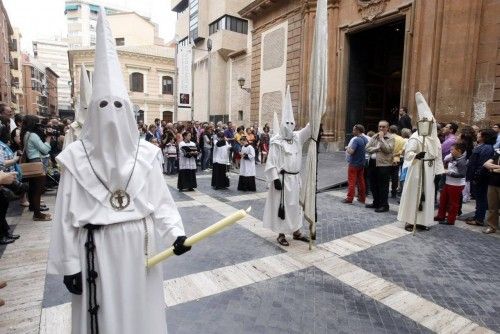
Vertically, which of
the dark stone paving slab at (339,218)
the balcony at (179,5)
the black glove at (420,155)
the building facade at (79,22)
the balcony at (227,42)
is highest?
the building facade at (79,22)

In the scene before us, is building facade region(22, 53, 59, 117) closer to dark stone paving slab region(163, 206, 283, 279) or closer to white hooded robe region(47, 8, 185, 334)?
dark stone paving slab region(163, 206, 283, 279)

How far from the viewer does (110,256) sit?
82.4 inches

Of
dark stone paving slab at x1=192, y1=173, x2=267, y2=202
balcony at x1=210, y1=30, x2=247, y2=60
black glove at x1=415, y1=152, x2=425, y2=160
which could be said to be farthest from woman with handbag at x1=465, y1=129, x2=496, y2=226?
balcony at x1=210, y1=30, x2=247, y2=60

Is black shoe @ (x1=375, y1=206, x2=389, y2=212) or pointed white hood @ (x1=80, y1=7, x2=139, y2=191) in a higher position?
pointed white hood @ (x1=80, y1=7, x2=139, y2=191)

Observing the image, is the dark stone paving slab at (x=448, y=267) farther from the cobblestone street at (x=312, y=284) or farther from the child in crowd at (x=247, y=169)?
the child in crowd at (x=247, y=169)

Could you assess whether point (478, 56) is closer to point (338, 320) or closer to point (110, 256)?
point (338, 320)

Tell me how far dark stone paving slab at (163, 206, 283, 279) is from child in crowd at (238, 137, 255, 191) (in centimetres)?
343

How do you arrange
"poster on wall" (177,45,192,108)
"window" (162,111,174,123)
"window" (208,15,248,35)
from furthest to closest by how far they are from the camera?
1. "window" (162,111,174,123)
2. "window" (208,15,248,35)
3. "poster on wall" (177,45,192,108)

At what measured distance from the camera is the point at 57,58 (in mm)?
80188

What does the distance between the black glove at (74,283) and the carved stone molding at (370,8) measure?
1374cm

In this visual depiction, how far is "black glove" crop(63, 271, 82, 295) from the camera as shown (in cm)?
204

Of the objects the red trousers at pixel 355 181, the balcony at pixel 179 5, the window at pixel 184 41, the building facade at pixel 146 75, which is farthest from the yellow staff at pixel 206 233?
the building facade at pixel 146 75

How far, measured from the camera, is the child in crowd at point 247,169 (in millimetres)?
9445

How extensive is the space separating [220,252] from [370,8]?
475 inches
